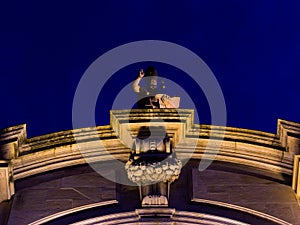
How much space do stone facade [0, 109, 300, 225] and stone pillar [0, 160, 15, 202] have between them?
0.08 ft

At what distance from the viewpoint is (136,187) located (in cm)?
1966

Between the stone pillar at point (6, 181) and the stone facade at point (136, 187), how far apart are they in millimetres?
25

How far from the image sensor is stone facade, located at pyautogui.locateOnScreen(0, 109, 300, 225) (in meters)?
18.7

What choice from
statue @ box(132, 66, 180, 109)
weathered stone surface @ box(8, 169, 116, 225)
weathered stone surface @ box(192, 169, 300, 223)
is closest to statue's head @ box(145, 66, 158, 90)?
statue @ box(132, 66, 180, 109)

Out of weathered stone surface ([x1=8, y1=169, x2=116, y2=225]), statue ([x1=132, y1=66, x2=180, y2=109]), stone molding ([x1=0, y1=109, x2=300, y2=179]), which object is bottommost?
weathered stone surface ([x1=8, y1=169, x2=116, y2=225])

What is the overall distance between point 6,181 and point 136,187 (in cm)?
324

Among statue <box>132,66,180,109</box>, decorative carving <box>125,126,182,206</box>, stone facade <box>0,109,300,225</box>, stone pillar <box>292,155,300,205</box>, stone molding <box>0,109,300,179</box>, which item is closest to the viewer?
stone facade <box>0,109,300,225</box>

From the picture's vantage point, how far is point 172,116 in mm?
21469

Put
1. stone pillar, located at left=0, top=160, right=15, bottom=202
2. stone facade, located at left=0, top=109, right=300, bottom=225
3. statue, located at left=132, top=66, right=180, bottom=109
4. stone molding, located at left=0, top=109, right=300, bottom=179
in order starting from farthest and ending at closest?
statue, located at left=132, top=66, right=180, bottom=109
stone molding, located at left=0, top=109, right=300, bottom=179
stone pillar, located at left=0, top=160, right=15, bottom=202
stone facade, located at left=0, top=109, right=300, bottom=225

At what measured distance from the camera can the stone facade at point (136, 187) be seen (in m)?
18.7

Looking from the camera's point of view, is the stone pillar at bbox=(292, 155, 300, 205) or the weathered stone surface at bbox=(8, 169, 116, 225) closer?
the weathered stone surface at bbox=(8, 169, 116, 225)

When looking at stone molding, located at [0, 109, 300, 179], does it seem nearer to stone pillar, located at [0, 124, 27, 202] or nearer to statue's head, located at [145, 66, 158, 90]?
stone pillar, located at [0, 124, 27, 202]

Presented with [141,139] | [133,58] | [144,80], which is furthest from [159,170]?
[133,58]

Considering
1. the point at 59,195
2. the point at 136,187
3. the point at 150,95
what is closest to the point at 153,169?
the point at 136,187
